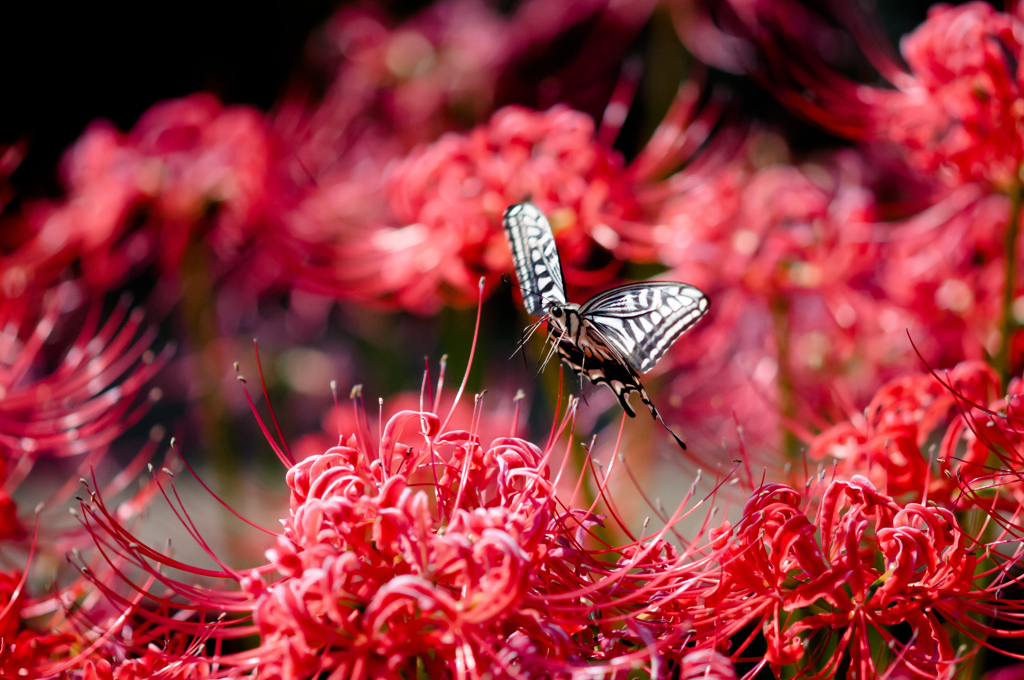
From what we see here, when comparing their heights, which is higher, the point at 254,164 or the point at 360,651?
the point at 254,164

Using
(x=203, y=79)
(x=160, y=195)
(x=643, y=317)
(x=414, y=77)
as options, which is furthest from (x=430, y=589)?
(x=203, y=79)

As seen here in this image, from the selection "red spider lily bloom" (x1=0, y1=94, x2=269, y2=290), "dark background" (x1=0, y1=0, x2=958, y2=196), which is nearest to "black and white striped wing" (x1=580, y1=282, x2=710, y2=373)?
"red spider lily bloom" (x1=0, y1=94, x2=269, y2=290)

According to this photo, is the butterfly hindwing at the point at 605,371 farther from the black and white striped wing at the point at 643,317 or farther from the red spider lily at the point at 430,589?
the red spider lily at the point at 430,589

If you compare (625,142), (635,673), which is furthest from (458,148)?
(625,142)

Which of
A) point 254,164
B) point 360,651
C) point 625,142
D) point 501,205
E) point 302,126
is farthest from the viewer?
point 625,142

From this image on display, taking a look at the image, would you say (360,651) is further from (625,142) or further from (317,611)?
(625,142)

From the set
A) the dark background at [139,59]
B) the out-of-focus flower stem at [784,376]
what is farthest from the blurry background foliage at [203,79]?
the out-of-focus flower stem at [784,376]

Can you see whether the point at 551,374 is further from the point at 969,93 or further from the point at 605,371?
the point at 969,93

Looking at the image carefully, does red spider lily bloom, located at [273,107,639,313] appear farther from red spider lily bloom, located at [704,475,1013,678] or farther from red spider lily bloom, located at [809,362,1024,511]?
red spider lily bloom, located at [704,475,1013,678]
